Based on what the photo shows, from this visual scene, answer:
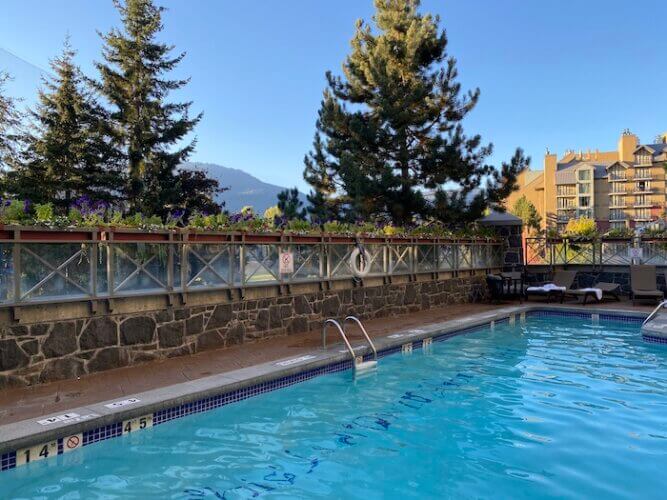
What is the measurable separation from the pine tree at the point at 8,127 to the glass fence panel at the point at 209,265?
14.6 meters

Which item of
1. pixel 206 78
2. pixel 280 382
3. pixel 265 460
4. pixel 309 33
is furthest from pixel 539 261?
pixel 206 78

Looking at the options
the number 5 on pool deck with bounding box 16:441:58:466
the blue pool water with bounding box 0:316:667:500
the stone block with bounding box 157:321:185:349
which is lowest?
the blue pool water with bounding box 0:316:667:500

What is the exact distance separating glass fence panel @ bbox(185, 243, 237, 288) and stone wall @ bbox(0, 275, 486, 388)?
0.32m

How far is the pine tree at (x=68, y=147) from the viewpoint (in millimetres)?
18119

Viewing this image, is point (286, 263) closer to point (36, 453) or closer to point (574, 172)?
point (36, 453)

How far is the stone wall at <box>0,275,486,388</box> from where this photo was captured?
5.47 metres

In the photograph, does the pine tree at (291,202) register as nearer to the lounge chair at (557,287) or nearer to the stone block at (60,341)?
the lounge chair at (557,287)

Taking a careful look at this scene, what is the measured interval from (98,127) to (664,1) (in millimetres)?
19715

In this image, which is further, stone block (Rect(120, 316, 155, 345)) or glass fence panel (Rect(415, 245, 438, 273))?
glass fence panel (Rect(415, 245, 438, 273))

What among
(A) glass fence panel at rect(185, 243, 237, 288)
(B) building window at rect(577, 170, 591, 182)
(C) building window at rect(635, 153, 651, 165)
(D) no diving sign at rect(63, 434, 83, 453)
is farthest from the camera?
(B) building window at rect(577, 170, 591, 182)

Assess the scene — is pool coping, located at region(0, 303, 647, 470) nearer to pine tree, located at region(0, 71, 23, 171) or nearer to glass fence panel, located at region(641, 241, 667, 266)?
glass fence panel, located at region(641, 241, 667, 266)

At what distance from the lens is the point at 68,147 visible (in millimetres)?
18547

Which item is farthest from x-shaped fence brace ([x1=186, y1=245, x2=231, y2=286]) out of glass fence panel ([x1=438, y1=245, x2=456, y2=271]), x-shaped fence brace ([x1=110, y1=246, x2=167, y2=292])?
glass fence panel ([x1=438, y1=245, x2=456, y2=271])

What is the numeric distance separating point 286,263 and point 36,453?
504cm
